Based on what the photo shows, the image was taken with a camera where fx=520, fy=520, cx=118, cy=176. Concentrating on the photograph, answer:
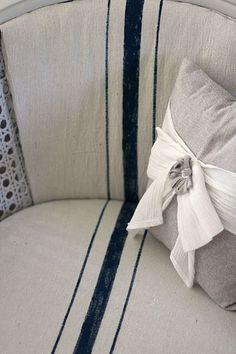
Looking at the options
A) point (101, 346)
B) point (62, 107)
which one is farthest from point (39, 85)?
point (101, 346)

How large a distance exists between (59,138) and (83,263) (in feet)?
0.85

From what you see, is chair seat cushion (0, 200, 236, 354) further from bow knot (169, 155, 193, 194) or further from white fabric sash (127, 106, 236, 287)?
bow knot (169, 155, 193, 194)

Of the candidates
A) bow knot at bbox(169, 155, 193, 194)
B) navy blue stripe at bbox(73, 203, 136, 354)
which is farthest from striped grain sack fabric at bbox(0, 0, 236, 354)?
bow knot at bbox(169, 155, 193, 194)

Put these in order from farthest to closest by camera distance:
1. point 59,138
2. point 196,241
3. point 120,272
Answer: point 59,138
point 120,272
point 196,241

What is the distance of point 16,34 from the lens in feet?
3.16

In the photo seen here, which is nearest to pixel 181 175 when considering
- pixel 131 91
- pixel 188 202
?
pixel 188 202

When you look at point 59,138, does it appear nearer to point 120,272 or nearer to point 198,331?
point 120,272

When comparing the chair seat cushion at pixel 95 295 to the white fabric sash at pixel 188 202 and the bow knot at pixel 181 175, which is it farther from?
the bow knot at pixel 181 175

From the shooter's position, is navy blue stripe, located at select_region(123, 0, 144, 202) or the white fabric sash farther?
navy blue stripe, located at select_region(123, 0, 144, 202)

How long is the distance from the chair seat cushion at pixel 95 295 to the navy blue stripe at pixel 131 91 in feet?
0.24

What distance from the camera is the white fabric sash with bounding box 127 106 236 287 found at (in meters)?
0.81

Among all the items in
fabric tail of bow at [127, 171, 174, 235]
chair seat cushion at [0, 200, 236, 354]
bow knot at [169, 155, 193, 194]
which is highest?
bow knot at [169, 155, 193, 194]

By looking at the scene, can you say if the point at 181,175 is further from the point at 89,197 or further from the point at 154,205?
the point at 89,197

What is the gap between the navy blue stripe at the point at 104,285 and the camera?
0.86 metres
